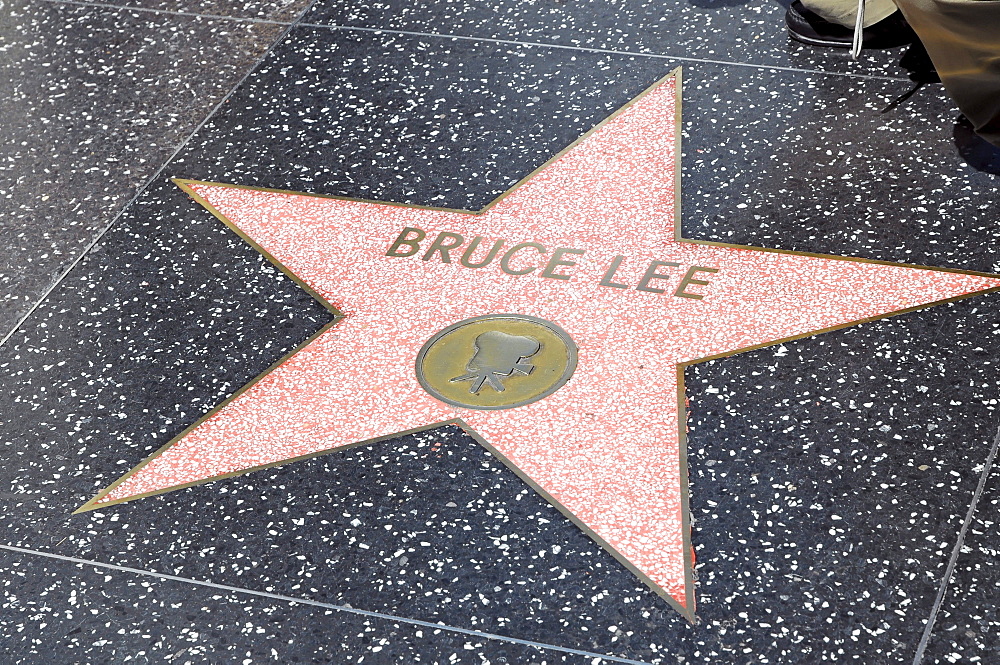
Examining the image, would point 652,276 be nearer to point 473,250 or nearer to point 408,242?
point 473,250

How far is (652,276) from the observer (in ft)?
6.11

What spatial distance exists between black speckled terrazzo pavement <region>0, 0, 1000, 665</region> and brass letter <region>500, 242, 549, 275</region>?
16cm

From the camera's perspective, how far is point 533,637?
136 centimetres

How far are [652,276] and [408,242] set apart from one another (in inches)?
17.6

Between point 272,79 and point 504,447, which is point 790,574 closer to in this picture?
point 504,447

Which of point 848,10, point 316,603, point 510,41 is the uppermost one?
point 848,10

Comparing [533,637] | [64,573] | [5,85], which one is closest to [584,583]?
[533,637]

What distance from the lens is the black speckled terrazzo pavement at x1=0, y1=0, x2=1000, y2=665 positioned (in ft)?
4.53

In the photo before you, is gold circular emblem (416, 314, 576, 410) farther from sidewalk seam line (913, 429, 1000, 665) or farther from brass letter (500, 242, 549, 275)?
sidewalk seam line (913, 429, 1000, 665)

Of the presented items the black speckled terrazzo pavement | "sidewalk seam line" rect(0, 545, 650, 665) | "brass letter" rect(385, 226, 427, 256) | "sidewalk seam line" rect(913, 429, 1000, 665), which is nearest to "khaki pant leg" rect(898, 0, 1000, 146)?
the black speckled terrazzo pavement

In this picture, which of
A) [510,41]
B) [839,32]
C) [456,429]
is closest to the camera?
[456,429]

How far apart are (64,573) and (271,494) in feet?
0.96

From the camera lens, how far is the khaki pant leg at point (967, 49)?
1.90 m

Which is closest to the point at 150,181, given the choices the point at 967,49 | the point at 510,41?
the point at 510,41
